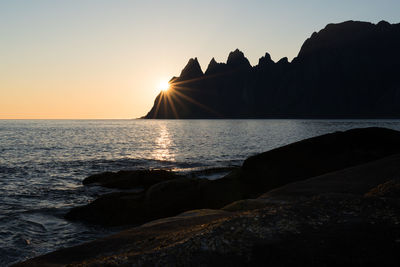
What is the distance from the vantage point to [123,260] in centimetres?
457

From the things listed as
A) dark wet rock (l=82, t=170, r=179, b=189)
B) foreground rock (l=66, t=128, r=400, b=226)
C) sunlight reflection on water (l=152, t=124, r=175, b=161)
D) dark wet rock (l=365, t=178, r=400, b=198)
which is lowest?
sunlight reflection on water (l=152, t=124, r=175, b=161)

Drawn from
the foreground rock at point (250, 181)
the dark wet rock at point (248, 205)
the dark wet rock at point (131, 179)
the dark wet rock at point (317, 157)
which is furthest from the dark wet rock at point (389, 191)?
the dark wet rock at point (131, 179)

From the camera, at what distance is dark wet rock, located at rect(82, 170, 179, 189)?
66.2ft

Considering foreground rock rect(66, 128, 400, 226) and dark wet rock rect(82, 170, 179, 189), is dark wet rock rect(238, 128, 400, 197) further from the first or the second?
dark wet rock rect(82, 170, 179, 189)

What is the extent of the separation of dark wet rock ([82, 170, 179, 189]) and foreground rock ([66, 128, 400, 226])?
576 cm

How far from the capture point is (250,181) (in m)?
15.4

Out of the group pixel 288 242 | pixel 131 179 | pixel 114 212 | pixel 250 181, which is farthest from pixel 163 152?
pixel 288 242

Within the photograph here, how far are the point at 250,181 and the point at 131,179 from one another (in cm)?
842

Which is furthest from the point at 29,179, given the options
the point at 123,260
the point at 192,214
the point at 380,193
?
the point at 380,193

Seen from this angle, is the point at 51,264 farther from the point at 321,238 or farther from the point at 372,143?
the point at 372,143

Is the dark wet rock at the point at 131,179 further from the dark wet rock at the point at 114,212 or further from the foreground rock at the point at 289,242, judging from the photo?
the foreground rock at the point at 289,242

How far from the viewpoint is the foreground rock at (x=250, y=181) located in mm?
13062

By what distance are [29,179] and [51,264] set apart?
18.8 metres

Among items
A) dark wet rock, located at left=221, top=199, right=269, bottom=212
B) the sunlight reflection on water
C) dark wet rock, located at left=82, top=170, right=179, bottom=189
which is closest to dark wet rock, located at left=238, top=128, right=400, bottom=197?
dark wet rock, located at left=221, top=199, right=269, bottom=212
